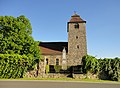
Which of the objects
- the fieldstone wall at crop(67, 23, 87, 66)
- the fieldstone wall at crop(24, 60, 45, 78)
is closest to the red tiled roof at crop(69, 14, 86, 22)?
the fieldstone wall at crop(67, 23, 87, 66)

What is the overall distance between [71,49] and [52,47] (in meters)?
5.55

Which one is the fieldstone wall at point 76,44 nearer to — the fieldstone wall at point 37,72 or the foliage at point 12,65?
the fieldstone wall at point 37,72

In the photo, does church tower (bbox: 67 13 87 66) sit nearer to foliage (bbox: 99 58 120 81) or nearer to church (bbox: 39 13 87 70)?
church (bbox: 39 13 87 70)

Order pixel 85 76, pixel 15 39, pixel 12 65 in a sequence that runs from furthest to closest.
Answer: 1. pixel 15 39
2. pixel 85 76
3. pixel 12 65

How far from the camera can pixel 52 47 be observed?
44.3 m

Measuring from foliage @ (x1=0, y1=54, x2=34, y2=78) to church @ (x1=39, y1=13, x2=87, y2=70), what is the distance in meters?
14.9

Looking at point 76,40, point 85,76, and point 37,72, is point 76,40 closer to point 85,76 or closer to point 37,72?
point 85,76

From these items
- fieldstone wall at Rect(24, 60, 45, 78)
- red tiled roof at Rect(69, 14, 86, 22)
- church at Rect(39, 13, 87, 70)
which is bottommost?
fieldstone wall at Rect(24, 60, 45, 78)

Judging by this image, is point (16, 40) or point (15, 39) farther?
point (15, 39)

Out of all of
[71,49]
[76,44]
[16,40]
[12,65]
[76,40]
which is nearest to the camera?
[12,65]

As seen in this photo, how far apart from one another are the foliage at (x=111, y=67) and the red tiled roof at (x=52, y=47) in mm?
16104

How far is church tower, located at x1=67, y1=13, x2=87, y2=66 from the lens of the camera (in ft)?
134

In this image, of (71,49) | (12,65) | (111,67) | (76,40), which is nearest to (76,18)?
(76,40)

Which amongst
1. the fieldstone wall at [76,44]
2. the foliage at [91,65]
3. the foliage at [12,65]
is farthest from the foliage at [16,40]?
the fieldstone wall at [76,44]
